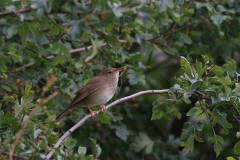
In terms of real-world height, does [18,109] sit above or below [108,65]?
above

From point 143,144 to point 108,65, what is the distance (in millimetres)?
1618

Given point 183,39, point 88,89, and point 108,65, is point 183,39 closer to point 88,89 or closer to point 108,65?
point 108,65

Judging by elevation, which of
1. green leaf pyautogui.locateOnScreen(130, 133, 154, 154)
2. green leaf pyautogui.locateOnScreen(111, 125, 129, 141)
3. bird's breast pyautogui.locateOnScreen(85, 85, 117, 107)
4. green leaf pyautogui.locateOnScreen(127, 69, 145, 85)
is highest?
green leaf pyautogui.locateOnScreen(127, 69, 145, 85)

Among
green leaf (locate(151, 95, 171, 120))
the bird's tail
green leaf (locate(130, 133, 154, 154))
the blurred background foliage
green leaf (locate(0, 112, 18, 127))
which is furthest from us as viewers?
green leaf (locate(130, 133, 154, 154))

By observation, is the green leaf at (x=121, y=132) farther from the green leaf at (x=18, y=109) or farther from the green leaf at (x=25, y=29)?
the green leaf at (x=25, y=29)

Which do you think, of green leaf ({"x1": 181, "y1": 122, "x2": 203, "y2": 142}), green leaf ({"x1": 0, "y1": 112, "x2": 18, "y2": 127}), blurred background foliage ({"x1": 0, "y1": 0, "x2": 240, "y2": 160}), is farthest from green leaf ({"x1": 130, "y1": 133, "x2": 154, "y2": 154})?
green leaf ({"x1": 0, "y1": 112, "x2": 18, "y2": 127})

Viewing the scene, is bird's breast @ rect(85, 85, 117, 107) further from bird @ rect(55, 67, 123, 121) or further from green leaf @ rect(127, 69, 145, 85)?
green leaf @ rect(127, 69, 145, 85)

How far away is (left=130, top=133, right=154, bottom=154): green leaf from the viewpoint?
5598 mm

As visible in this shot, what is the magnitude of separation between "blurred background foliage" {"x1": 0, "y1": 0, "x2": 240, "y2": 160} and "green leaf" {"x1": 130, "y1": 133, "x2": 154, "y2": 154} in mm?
18

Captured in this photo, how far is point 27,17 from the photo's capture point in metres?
2.56

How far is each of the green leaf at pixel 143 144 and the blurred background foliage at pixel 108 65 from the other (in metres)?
0.02

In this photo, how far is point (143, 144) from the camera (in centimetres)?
562

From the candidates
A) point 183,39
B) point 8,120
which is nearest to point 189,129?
point 8,120

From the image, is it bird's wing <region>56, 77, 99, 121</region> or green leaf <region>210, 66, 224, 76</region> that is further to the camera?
bird's wing <region>56, 77, 99, 121</region>
